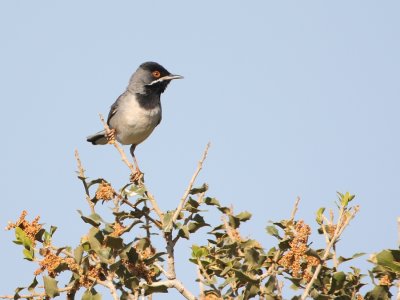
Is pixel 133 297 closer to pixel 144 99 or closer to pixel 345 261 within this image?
pixel 345 261

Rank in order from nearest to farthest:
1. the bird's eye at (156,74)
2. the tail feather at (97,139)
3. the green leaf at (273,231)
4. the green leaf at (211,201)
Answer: the green leaf at (273,231)
the green leaf at (211,201)
the bird's eye at (156,74)
the tail feather at (97,139)

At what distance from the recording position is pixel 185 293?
348cm

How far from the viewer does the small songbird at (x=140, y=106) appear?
345 inches

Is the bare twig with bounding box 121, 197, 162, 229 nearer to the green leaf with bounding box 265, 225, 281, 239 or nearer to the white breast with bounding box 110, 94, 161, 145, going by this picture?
the green leaf with bounding box 265, 225, 281, 239

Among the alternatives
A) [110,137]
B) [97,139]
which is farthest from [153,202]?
[97,139]

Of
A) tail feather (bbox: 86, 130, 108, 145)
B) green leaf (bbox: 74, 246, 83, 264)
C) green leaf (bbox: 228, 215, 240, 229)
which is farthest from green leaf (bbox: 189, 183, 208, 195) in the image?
tail feather (bbox: 86, 130, 108, 145)

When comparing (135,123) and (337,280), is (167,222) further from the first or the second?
(135,123)

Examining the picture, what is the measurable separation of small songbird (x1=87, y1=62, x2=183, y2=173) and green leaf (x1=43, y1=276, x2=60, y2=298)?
520 centimetres

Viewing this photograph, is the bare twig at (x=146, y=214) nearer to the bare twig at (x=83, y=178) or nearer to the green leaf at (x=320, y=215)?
the bare twig at (x=83, y=178)

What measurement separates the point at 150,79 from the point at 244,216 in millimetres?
5620

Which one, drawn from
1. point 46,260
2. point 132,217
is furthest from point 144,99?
point 46,260

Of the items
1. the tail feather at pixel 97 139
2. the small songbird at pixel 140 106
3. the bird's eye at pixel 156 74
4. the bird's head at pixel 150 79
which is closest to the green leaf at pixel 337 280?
the small songbird at pixel 140 106

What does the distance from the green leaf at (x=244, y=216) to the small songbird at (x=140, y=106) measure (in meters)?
4.86

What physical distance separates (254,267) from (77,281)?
1041 mm
